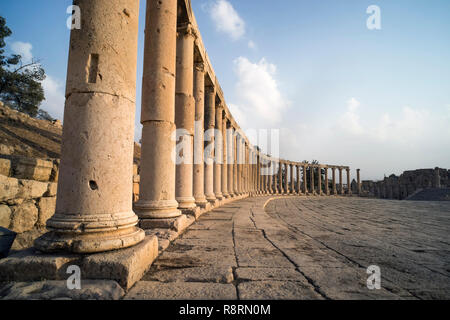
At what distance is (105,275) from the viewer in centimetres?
277

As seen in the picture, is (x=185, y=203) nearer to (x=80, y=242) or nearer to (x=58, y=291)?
(x=80, y=242)

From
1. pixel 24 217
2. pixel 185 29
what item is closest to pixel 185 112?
pixel 185 29

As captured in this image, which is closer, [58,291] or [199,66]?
[58,291]

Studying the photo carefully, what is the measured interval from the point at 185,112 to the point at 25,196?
513 centimetres

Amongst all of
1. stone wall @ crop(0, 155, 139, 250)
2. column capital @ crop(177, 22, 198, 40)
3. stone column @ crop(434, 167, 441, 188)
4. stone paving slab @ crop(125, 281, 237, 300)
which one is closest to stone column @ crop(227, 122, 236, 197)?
column capital @ crop(177, 22, 198, 40)

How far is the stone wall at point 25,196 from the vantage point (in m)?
5.63

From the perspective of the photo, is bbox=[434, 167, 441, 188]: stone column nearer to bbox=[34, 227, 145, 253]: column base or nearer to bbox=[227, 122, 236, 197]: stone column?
bbox=[227, 122, 236, 197]: stone column

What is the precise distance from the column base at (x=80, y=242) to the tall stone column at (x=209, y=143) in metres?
8.84

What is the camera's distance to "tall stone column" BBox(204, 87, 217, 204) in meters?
12.3

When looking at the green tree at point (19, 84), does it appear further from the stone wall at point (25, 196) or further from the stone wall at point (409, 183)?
the stone wall at point (409, 183)

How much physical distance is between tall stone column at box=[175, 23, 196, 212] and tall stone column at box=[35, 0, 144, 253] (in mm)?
4443

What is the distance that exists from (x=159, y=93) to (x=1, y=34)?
27.5 meters

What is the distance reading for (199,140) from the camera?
10578 millimetres
